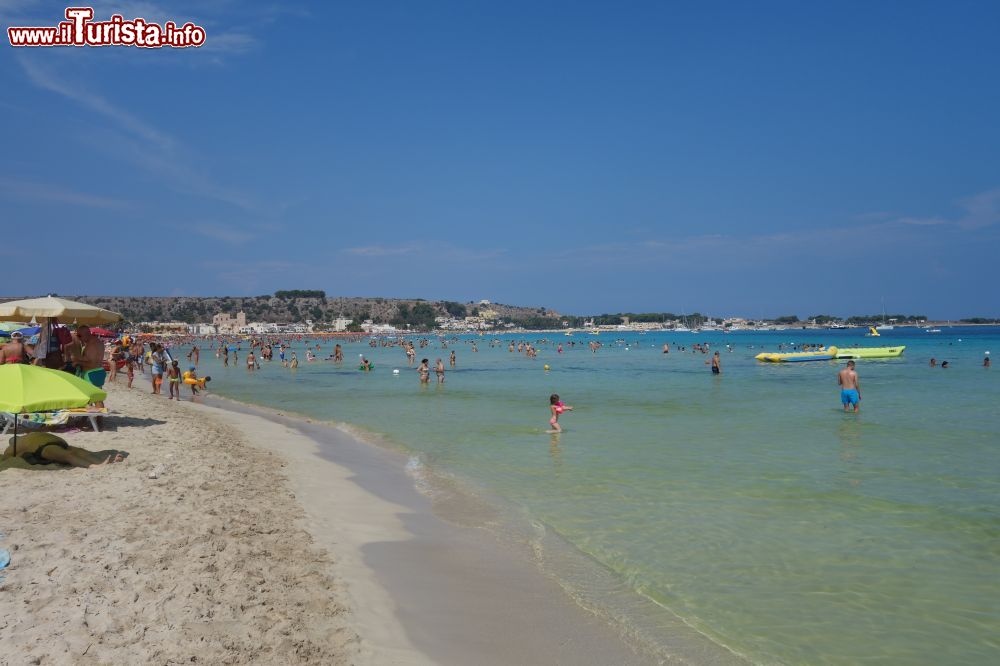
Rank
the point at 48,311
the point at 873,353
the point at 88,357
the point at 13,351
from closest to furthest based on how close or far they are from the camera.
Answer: the point at 13,351 → the point at 48,311 → the point at 88,357 → the point at 873,353

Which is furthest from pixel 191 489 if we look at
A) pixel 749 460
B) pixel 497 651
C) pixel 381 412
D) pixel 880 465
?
pixel 381 412

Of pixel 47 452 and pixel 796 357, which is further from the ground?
pixel 47 452

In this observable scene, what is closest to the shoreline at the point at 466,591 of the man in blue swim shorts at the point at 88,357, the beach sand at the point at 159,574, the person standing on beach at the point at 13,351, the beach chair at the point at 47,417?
the beach sand at the point at 159,574

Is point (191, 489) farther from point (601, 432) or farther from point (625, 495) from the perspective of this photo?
point (601, 432)

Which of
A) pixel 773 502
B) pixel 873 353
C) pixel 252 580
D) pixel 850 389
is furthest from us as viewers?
pixel 873 353

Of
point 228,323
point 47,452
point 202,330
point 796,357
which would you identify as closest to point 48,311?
point 47,452

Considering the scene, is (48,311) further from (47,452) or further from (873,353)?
(873,353)

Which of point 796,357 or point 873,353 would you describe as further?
point 873,353

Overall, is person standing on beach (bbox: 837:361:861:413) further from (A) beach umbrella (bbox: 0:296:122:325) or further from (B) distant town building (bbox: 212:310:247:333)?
(B) distant town building (bbox: 212:310:247:333)

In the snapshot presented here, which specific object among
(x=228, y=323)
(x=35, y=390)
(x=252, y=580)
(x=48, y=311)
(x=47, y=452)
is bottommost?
(x=252, y=580)

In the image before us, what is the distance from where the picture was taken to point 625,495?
8.30 m

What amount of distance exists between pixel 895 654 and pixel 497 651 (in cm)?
277

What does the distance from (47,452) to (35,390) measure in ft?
2.61

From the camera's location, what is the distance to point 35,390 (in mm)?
6852
